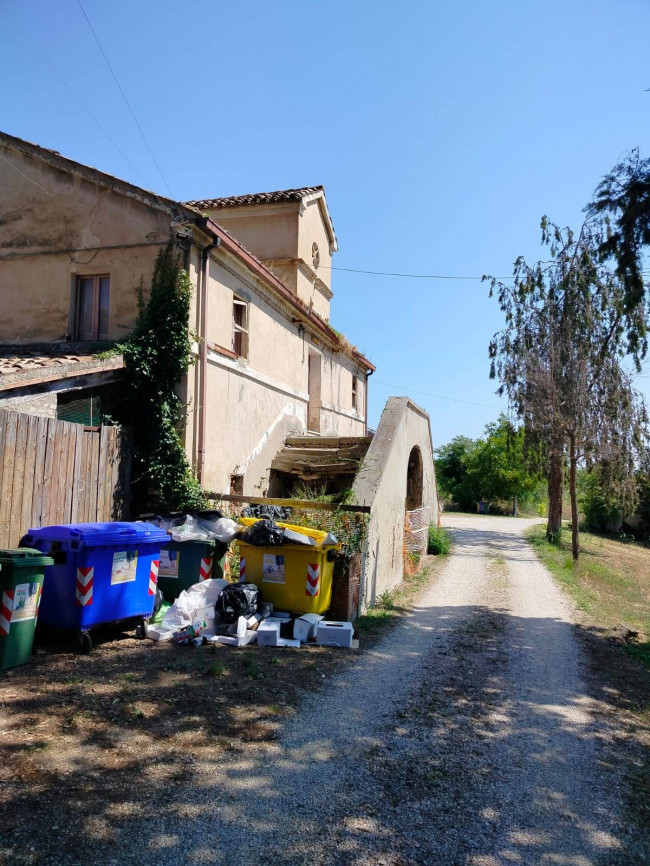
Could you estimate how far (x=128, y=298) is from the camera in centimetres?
1011

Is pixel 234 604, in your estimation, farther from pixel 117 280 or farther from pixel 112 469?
pixel 117 280

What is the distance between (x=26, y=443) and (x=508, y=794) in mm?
6041

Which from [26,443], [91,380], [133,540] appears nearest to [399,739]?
[133,540]

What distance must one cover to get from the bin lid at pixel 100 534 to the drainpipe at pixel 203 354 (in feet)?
10.2

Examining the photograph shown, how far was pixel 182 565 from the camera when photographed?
308 inches

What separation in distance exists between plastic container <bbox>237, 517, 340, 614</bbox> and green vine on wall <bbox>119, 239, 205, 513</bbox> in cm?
219

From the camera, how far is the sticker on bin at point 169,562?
309 inches

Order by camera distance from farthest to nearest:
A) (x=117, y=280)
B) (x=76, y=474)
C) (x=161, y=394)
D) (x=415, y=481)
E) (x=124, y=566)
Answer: (x=415, y=481) < (x=117, y=280) < (x=161, y=394) < (x=76, y=474) < (x=124, y=566)

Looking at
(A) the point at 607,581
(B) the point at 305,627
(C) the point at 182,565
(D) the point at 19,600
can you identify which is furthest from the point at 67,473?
(A) the point at 607,581

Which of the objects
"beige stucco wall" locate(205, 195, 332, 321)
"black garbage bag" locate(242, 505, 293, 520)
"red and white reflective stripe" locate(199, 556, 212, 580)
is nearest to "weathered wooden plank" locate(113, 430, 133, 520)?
"black garbage bag" locate(242, 505, 293, 520)

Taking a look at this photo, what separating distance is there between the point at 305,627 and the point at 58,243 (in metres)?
7.95

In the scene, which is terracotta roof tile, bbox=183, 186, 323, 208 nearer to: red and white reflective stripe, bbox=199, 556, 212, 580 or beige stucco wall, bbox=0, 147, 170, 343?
beige stucco wall, bbox=0, 147, 170, 343

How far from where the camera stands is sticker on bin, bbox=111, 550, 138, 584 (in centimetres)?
645

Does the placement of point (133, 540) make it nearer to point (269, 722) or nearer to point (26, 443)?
point (26, 443)
